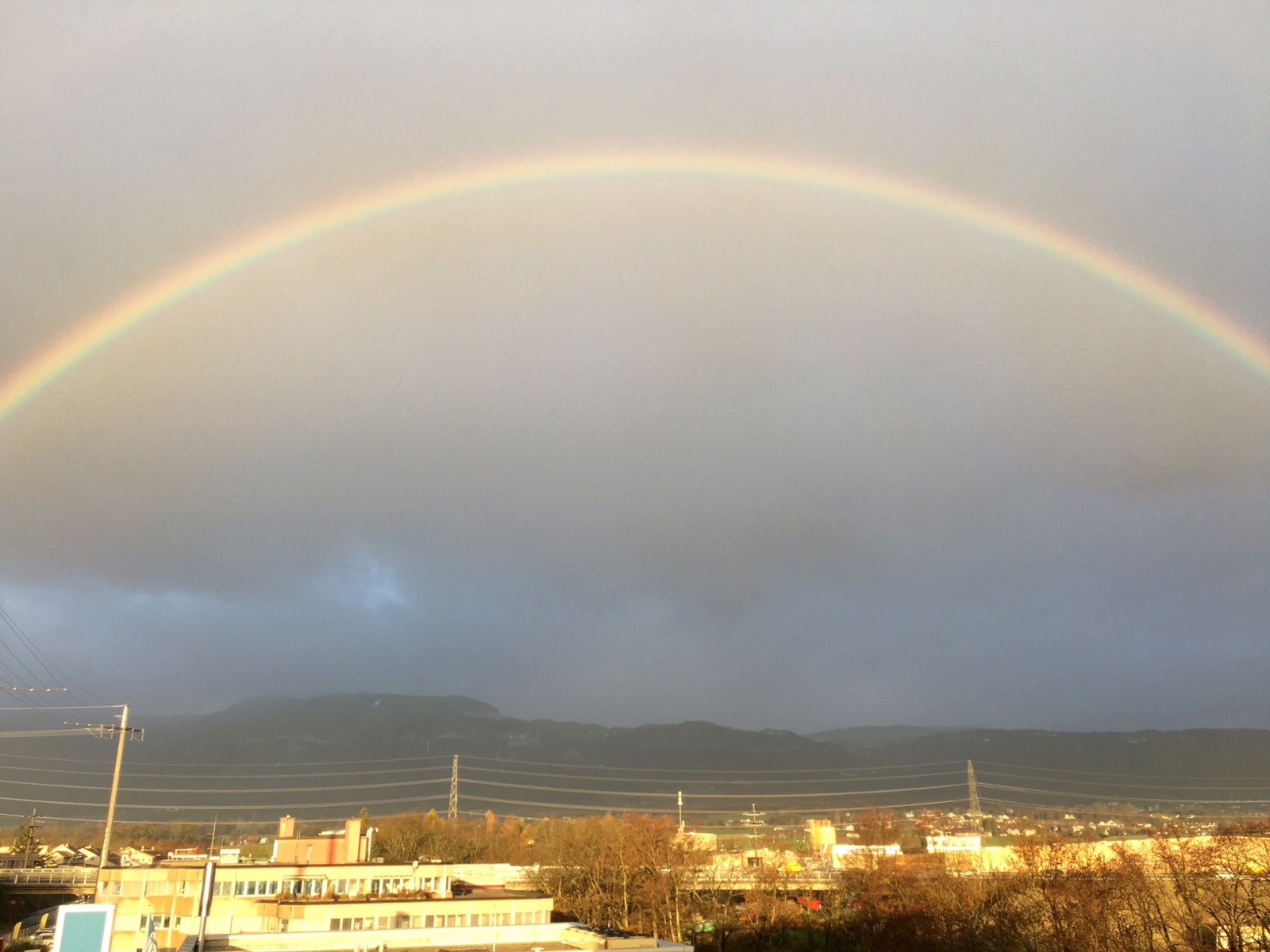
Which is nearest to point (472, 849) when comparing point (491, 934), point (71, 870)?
point (71, 870)

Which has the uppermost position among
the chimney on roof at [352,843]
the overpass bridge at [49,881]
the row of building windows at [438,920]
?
the chimney on roof at [352,843]

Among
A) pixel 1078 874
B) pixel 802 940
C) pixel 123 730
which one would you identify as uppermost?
pixel 123 730

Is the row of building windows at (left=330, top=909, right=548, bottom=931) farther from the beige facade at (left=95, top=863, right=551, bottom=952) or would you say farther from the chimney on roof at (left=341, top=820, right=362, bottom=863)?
the chimney on roof at (left=341, top=820, right=362, bottom=863)

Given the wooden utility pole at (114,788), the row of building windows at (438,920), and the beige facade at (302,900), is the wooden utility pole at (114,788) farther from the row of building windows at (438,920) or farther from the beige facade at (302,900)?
the row of building windows at (438,920)

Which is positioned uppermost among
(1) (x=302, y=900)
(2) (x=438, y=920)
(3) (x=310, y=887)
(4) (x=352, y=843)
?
(4) (x=352, y=843)

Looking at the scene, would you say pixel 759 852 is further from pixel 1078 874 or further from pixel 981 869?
pixel 1078 874

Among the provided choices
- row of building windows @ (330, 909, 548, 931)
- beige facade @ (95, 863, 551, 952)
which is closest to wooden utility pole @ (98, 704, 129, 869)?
beige facade @ (95, 863, 551, 952)

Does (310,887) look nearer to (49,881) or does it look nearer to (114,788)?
(114,788)

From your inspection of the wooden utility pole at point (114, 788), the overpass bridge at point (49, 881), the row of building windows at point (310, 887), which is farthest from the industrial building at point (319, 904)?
the overpass bridge at point (49, 881)

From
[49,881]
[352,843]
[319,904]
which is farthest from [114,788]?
[319,904]
